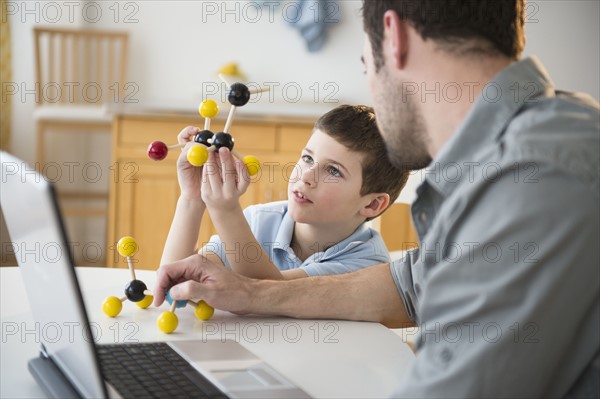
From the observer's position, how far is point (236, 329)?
1.10m

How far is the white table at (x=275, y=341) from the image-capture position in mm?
898

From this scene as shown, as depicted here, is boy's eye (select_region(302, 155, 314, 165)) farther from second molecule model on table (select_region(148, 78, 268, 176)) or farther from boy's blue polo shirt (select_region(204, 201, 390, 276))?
second molecule model on table (select_region(148, 78, 268, 176))

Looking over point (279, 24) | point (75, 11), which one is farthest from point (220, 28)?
point (75, 11)

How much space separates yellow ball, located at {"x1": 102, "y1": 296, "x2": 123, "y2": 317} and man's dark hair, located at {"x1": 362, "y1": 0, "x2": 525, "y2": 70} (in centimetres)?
56

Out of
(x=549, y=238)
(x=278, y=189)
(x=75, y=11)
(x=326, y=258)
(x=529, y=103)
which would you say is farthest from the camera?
(x=75, y=11)

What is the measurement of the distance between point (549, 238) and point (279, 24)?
13.1 feet

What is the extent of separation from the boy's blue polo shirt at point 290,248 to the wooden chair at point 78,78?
101 inches

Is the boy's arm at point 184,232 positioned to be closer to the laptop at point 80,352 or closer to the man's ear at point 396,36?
the laptop at point 80,352

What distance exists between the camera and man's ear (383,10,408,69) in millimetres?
914

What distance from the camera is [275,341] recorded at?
1.05 m

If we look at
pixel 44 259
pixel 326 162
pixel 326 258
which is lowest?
pixel 326 258

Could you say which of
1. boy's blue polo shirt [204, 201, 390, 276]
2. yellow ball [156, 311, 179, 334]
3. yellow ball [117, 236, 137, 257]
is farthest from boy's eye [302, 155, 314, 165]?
yellow ball [156, 311, 179, 334]

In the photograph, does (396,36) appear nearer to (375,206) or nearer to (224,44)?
(375,206)

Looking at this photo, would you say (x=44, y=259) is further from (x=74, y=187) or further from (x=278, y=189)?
(x=74, y=187)
